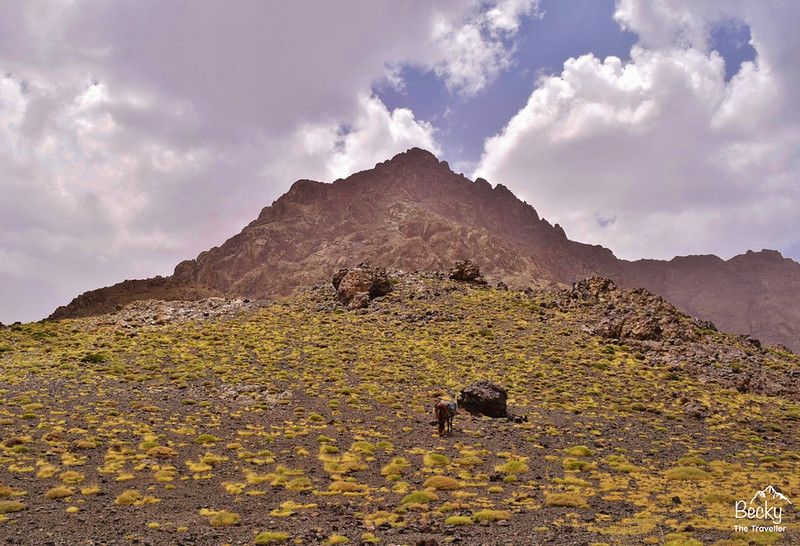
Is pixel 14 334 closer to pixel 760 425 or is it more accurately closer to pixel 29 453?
pixel 29 453

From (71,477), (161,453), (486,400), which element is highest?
(486,400)

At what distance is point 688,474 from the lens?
910 inches

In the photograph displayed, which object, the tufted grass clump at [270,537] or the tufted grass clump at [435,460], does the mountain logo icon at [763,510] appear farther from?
the tufted grass clump at [270,537]

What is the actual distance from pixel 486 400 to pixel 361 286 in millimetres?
42935

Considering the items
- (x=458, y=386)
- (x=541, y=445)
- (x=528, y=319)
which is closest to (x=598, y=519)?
(x=541, y=445)

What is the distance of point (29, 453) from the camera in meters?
22.6

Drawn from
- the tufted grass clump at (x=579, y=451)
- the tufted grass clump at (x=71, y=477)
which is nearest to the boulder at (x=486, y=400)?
the tufted grass clump at (x=579, y=451)

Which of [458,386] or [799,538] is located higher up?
[458,386]

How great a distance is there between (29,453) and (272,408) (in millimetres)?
15101

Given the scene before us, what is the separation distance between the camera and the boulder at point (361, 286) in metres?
73.2

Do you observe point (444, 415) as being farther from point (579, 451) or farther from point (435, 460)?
point (579, 451)

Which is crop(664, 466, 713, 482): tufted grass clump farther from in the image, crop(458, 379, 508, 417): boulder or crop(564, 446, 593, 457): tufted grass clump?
crop(458, 379, 508, 417): boulder

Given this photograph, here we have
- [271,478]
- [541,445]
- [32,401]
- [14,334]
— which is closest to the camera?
[271,478]

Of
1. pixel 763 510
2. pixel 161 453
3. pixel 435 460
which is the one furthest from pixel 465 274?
pixel 763 510
